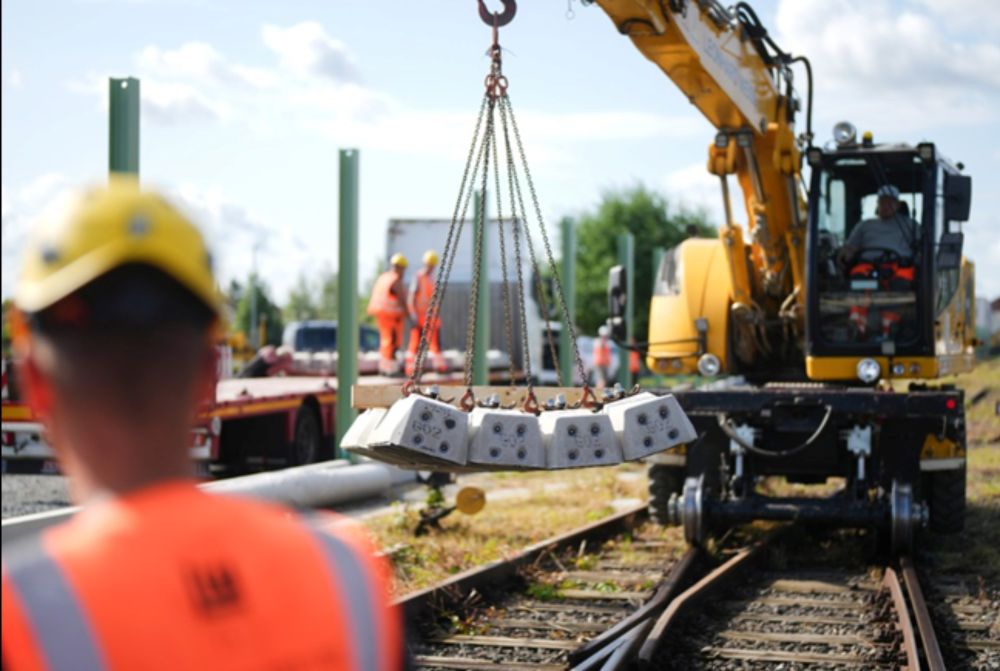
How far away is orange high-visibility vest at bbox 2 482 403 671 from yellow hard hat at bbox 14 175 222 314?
0.25 meters

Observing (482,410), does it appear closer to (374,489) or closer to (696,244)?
(696,244)

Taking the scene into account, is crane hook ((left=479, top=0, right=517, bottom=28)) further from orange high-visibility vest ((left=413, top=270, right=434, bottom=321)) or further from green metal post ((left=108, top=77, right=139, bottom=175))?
orange high-visibility vest ((left=413, top=270, right=434, bottom=321))

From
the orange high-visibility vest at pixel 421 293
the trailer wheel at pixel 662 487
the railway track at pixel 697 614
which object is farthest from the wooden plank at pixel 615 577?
the orange high-visibility vest at pixel 421 293

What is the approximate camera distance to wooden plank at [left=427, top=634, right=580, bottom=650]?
315 inches

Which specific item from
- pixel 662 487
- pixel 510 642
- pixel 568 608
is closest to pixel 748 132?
pixel 662 487

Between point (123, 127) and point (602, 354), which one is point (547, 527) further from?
point (602, 354)

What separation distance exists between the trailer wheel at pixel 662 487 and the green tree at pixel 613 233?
172 feet

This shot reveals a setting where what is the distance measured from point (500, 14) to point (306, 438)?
11.1 metres

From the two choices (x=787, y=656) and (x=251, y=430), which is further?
(x=251, y=430)

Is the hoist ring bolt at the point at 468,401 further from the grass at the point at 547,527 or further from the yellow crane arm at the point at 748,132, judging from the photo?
the yellow crane arm at the point at 748,132

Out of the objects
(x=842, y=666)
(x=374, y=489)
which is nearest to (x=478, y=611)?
(x=842, y=666)

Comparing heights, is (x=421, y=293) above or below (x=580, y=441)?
above

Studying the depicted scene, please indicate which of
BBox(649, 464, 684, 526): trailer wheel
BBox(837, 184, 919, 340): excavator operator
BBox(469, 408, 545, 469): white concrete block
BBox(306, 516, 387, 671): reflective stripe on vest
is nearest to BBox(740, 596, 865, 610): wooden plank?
BBox(649, 464, 684, 526): trailer wheel

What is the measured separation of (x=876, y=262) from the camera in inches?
472
